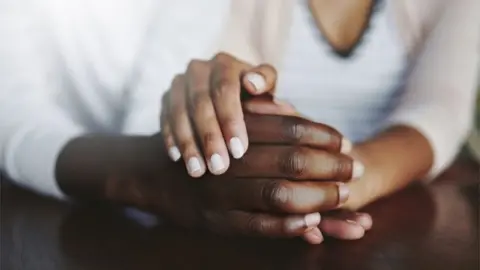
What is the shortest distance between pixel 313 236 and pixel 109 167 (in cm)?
17

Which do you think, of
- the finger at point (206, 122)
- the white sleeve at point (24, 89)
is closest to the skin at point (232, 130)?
the finger at point (206, 122)

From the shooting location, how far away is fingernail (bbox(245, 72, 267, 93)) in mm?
487

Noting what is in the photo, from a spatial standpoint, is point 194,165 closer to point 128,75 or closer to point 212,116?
point 212,116

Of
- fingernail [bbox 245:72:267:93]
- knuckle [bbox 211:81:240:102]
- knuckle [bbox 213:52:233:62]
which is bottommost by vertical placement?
knuckle [bbox 211:81:240:102]

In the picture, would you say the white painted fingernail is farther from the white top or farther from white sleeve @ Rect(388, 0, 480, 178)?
white sleeve @ Rect(388, 0, 480, 178)

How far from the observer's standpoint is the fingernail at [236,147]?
47 centimetres

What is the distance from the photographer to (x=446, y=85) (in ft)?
2.14

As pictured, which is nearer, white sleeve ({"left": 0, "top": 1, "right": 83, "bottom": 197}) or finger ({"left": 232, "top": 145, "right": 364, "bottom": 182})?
finger ({"left": 232, "top": 145, "right": 364, "bottom": 182})

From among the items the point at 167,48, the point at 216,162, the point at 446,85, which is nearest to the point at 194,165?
the point at 216,162

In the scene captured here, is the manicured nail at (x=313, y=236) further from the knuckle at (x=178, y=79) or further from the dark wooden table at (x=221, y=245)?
the knuckle at (x=178, y=79)

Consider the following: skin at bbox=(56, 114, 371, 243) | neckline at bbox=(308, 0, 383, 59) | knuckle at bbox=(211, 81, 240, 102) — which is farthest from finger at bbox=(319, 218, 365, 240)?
neckline at bbox=(308, 0, 383, 59)

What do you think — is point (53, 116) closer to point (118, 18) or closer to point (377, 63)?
point (118, 18)

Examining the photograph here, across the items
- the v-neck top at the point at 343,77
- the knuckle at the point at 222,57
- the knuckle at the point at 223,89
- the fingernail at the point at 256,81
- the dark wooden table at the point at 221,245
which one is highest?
the v-neck top at the point at 343,77

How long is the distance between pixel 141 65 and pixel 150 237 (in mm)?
188
